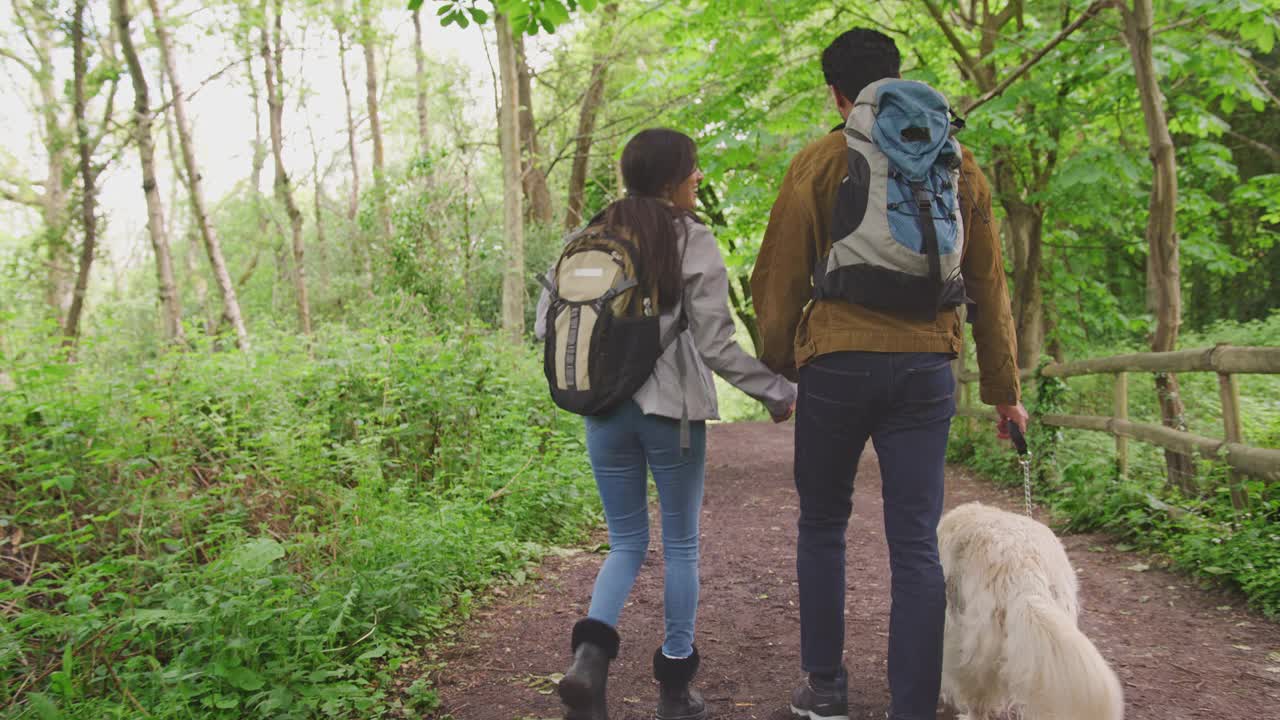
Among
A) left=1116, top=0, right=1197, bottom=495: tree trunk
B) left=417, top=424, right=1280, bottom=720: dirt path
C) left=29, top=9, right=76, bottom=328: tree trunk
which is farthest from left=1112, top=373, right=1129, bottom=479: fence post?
left=29, top=9, right=76, bottom=328: tree trunk

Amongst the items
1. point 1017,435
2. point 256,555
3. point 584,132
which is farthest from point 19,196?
point 1017,435

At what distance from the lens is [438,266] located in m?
9.53

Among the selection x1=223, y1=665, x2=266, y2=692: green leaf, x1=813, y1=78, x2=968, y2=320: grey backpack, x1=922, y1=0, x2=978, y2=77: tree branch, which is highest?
x1=922, y1=0, x2=978, y2=77: tree branch

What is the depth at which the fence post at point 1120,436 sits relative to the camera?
242 inches

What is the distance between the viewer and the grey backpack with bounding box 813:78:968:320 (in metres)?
2.35

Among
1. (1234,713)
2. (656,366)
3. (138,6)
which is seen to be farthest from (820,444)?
(138,6)

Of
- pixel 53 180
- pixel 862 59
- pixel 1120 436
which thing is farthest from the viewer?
pixel 53 180

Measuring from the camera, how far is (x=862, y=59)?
2.59 m

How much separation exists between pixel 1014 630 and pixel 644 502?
119 centimetres

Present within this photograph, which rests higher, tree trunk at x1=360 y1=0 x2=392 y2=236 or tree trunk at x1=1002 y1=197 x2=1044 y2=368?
tree trunk at x1=360 y1=0 x2=392 y2=236

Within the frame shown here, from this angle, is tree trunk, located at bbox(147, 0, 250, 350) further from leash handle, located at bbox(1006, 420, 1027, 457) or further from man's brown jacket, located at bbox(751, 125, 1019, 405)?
leash handle, located at bbox(1006, 420, 1027, 457)

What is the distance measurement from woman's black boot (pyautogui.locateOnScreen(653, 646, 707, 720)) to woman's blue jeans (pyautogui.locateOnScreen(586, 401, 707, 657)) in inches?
1.5

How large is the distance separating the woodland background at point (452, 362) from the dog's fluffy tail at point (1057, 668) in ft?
6.97

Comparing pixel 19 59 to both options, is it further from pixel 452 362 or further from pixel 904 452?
pixel 904 452
